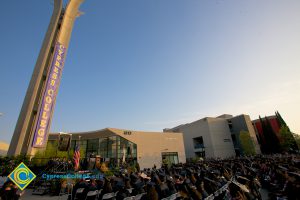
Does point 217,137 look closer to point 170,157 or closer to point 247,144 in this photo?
point 247,144

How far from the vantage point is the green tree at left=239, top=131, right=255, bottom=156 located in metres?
41.8

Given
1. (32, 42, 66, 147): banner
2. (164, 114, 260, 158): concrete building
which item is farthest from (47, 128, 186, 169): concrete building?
(164, 114, 260, 158): concrete building

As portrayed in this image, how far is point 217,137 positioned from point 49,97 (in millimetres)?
42724

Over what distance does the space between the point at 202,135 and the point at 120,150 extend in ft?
93.4

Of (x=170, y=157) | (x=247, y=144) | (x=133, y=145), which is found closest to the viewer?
(x=133, y=145)

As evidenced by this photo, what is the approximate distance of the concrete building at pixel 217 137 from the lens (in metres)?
44.7

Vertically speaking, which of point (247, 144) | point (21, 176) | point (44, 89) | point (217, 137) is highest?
point (44, 89)

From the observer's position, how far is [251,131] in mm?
46125

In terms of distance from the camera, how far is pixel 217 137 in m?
45.9

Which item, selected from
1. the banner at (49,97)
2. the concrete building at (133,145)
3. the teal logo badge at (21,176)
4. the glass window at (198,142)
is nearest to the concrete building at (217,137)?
the glass window at (198,142)

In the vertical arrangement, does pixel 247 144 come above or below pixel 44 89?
below

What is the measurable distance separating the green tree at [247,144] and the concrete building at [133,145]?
21338 millimetres

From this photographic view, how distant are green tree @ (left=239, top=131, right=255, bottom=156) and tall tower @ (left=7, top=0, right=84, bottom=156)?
44.9 metres

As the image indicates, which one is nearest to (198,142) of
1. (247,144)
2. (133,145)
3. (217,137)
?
(217,137)
